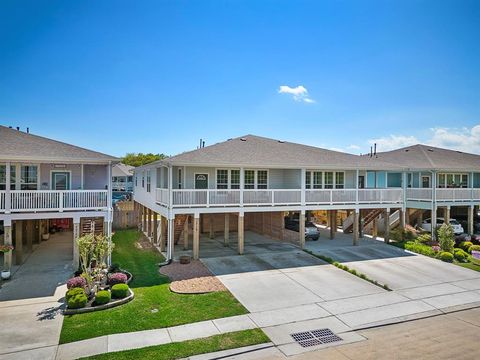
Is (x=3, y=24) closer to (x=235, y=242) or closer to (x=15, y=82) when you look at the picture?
(x=15, y=82)

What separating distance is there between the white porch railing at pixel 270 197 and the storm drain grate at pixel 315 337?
32.4ft

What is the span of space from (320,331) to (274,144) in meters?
16.4

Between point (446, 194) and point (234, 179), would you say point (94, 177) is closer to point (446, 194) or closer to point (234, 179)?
point (234, 179)

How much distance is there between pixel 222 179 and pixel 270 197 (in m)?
3.41

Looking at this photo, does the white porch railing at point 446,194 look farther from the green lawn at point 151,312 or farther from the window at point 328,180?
the green lawn at point 151,312

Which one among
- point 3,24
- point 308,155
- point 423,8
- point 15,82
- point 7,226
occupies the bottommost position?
point 7,226

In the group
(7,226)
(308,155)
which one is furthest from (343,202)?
(7,226)

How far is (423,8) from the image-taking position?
17.0 m

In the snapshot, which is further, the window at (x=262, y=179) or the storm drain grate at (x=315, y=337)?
the window at (x=262, y=179)

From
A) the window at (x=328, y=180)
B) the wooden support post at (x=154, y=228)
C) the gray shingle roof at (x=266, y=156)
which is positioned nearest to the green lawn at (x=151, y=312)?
the gray shingle roof at (x=266, y=156)

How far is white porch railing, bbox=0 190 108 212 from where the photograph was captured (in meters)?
14.9

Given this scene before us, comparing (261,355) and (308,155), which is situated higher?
(308,155)

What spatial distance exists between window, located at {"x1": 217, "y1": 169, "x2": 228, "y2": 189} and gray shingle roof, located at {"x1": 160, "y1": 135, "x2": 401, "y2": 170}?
4.88 ft

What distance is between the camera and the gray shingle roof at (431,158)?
25328 mm
